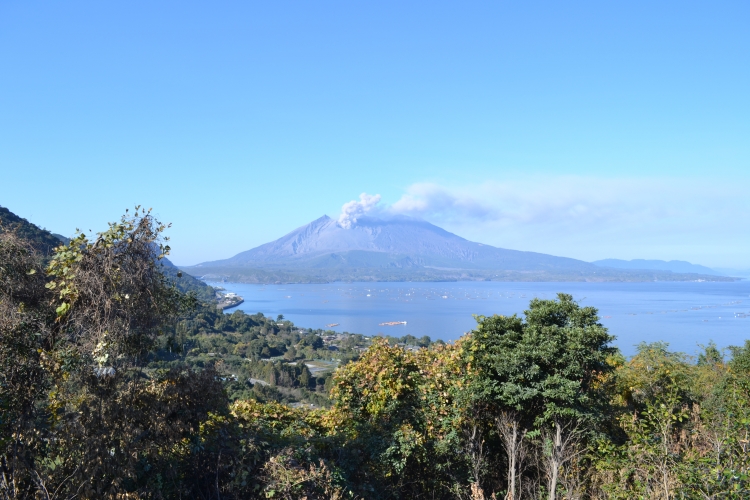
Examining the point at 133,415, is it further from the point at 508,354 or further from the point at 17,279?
the point at 508,354

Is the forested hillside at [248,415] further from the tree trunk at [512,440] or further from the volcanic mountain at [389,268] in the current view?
the volcanic mountain at [389,268]

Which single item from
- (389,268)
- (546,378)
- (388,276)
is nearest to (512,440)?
(546,378)

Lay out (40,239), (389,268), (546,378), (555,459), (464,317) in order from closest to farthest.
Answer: (555,459), (546,378), (40,239), (464,317), (389,268)

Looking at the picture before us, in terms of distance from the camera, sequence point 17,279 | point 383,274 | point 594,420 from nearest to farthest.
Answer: point 17,279
point 594,420
point 383,274

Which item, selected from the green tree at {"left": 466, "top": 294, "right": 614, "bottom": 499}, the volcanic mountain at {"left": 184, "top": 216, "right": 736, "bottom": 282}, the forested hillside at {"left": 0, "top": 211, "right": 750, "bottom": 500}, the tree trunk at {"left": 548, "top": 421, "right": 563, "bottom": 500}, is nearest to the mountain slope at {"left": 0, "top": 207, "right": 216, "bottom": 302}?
the forested hillside at {"left": 0, "top": 211, "right": 750, "bottom": 500}

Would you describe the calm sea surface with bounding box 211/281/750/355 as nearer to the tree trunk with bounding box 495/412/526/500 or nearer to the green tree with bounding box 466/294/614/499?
the green tree with bounding box 466/294/614/499

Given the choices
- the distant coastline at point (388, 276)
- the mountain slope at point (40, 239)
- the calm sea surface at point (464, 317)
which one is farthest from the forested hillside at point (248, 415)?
the distant coastline at point (388, 276)

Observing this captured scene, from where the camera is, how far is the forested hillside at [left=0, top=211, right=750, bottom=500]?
3283mm

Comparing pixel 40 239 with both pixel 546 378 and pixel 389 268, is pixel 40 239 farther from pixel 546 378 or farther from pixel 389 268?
pixel 389 268

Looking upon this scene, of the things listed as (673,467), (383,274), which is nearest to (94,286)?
(673,467)

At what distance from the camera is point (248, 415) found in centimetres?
563

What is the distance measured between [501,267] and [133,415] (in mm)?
185165

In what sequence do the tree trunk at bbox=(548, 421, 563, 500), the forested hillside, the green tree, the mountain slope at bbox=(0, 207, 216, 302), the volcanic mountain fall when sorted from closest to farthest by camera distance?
the forested hillside, the mountain slope at bbox=(0, 207, 216, 302), the tree trunk at bbox=(548, 421, 563, 500), the green tree, the volcanic mountain

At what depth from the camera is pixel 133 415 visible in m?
3.46
